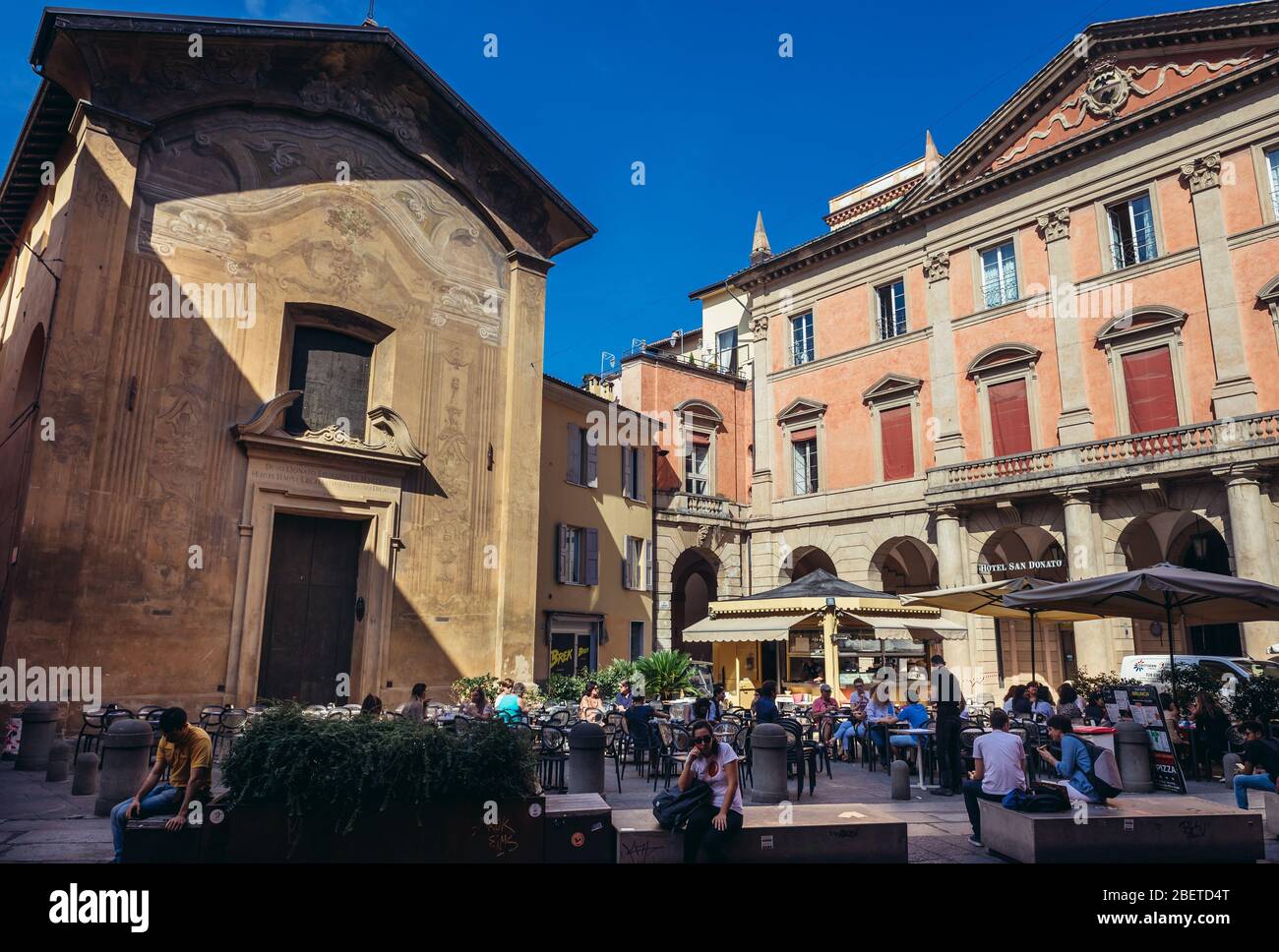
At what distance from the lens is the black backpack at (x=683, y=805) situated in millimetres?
6906

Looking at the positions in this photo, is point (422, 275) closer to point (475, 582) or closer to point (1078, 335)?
point (475, 582)

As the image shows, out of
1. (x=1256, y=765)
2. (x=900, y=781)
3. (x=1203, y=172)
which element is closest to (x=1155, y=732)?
(x=1256, y=765)

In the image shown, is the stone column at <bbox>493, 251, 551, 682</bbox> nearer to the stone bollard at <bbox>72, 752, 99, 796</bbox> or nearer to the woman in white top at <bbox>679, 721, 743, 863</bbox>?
the stone bollard at <bbox>72, 752, 99, 796</bbox>

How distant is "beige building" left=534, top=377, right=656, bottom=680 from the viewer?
23203mm

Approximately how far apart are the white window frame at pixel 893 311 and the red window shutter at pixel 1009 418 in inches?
155

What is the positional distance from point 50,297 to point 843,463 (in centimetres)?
2257

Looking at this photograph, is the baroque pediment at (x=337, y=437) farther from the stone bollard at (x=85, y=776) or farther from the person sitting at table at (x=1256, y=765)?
the person sitting at table at (x=1256, y=765)

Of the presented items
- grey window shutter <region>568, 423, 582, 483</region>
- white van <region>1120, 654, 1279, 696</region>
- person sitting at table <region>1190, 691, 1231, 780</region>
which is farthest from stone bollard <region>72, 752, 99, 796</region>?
white van <region>1120, 654, 1279, 696</region>

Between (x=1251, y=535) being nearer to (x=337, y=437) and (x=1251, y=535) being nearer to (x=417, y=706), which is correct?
(x=417, y=706)

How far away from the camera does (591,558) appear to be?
962 inches

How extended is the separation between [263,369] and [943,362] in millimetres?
19893

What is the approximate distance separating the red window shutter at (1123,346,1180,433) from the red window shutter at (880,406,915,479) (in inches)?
251
